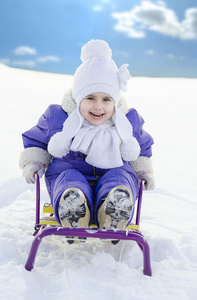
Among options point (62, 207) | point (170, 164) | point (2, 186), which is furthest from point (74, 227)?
point (170, 164)

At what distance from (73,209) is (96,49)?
3.03 ft

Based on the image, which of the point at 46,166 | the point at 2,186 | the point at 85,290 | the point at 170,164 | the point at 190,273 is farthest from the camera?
the point at 170,164

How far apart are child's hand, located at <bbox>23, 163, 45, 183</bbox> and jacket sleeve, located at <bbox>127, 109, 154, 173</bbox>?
1.82 ft

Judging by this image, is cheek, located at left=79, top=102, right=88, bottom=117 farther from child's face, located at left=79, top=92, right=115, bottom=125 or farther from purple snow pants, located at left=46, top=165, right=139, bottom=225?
purple snow pants, located at left=46, top=165, right=139, bottom=225

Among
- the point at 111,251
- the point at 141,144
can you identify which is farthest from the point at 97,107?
the point at 111,251

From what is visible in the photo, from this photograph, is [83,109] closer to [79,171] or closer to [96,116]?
[96,116]

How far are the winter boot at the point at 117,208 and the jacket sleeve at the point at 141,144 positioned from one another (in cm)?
58

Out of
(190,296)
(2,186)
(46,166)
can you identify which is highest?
(46,166)

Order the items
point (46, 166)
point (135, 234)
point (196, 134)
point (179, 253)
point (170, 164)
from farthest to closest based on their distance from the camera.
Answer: point (196, 134)
point (170, 164)
point (46, 166)
point (179, 253)
point (135, 234)

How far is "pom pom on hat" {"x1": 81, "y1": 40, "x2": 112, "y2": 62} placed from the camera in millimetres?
1954

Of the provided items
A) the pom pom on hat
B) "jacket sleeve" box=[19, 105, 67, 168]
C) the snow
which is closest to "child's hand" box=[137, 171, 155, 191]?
the snow

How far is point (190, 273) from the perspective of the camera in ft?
5.25

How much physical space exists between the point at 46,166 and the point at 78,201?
2.08 feet

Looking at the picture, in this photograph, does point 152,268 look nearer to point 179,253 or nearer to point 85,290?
point 179,253
